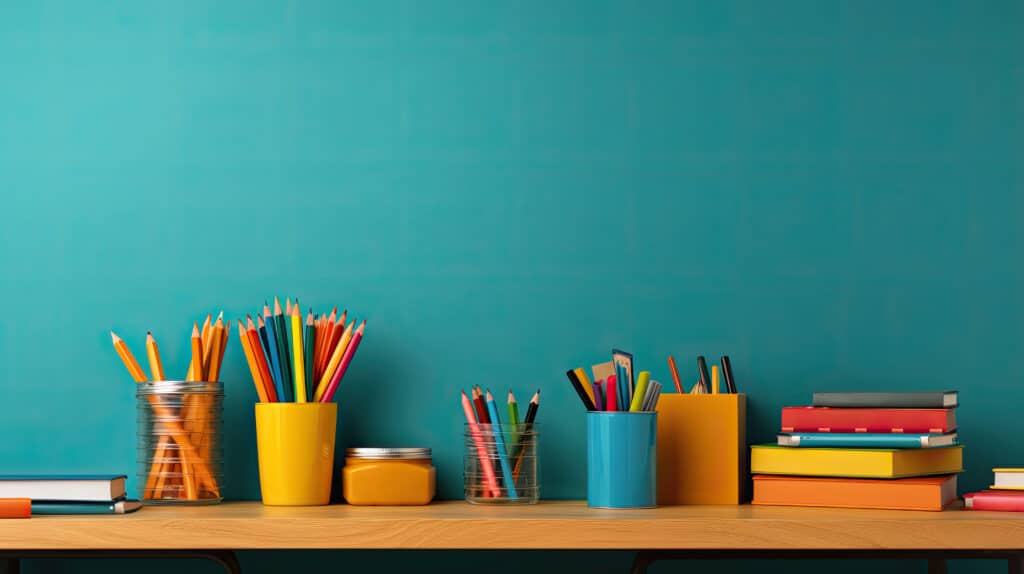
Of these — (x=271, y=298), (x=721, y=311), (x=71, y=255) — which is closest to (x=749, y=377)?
(x=721, y=311)

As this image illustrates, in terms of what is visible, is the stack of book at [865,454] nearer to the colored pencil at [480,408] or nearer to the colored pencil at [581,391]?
the colored pencil at [581,391]

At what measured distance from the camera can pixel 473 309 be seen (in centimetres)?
154

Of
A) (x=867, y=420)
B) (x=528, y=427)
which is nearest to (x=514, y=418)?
(x=528, y=427)

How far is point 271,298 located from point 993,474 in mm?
1049

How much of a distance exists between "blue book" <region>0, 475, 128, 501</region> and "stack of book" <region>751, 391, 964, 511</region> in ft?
2.70

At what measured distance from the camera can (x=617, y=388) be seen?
138cm

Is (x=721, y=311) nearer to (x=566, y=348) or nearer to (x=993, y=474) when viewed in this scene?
(x=566, y=348)

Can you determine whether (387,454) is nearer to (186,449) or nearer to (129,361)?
(186,449)

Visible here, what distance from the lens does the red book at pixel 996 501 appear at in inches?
51.4

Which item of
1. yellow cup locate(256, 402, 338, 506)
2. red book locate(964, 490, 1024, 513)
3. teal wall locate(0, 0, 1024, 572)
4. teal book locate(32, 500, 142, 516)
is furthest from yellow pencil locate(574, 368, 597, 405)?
teal book locate(32, 500, 142, 516)

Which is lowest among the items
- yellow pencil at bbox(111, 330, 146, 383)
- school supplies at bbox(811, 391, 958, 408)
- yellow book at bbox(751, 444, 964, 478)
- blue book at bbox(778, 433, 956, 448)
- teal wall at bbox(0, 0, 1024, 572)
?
yellow book at bbox(751, 444, 964, 478)

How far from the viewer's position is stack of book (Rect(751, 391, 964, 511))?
1326mm

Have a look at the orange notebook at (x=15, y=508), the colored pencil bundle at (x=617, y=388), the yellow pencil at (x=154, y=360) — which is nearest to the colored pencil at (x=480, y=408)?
the colored pencil bundle at (x=617, y=388)

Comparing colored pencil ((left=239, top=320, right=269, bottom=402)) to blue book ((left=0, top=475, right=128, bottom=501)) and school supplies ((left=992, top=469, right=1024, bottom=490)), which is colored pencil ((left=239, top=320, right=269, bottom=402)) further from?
school supplies ((left=992, top=469, right=1024, bottom=490))
